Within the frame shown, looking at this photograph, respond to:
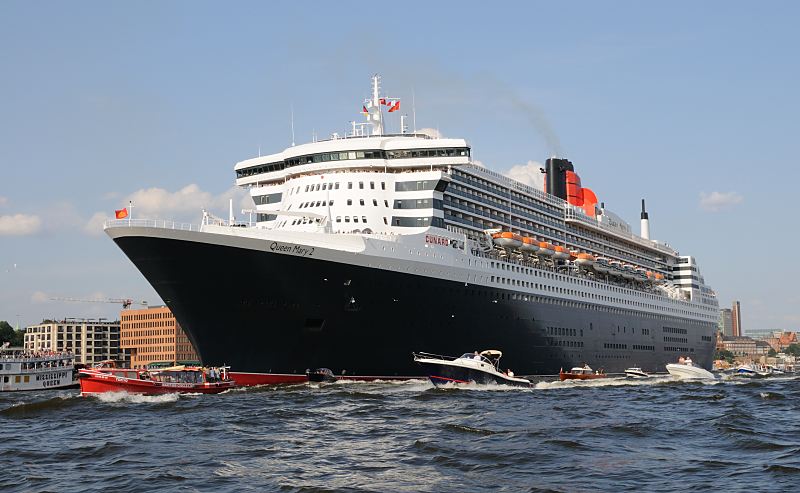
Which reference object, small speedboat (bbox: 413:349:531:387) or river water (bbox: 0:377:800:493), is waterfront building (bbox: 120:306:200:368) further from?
river water (bbox: 0:377:800:493)

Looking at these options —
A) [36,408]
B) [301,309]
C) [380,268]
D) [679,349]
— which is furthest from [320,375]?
[679,349]

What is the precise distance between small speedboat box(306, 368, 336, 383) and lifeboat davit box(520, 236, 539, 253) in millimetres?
18917

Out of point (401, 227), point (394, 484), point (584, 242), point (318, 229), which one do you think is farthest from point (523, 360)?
point (394, 484)

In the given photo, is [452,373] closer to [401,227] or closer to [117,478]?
[401,227]

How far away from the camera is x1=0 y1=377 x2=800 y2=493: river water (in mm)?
18844

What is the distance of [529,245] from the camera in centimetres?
5794

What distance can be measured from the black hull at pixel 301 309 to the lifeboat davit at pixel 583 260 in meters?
18.9

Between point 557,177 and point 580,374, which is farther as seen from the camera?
point 557,177

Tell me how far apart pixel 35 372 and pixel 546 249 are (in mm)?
51715

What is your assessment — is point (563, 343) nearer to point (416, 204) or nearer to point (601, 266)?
point (601, 266)

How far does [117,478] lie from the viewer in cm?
1970

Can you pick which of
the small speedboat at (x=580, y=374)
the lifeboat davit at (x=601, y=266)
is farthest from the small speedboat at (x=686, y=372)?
the lifeboat davit at (x=601, y=266)

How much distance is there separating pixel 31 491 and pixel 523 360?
129 feet

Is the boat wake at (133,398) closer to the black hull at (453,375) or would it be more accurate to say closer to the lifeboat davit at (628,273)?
the black hull at (453,375)
